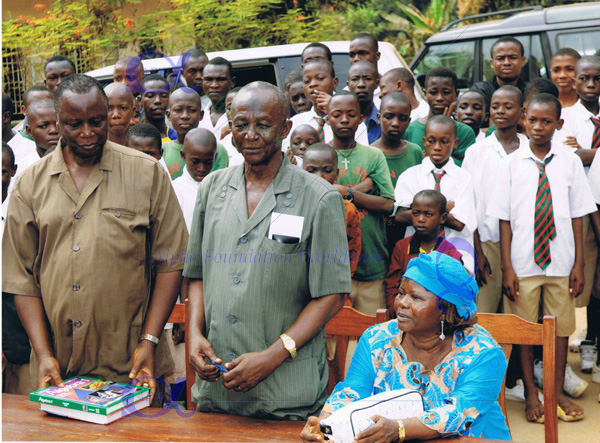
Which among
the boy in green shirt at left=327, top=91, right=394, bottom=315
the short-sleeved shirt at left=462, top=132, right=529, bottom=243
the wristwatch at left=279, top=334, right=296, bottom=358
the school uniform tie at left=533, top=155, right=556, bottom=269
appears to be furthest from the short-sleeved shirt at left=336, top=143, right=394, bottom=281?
the wristwatch at left=279, top=334, right=296, bottom=358

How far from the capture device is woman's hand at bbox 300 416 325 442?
7.84ft

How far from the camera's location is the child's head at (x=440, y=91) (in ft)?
18.9

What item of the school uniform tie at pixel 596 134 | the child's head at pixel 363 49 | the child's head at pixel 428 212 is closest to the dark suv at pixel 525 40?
the child's head at pixel 363 49

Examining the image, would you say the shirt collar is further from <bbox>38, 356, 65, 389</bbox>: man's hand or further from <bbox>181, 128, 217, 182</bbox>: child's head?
<bbox>181, 128, 217, 182</bbox>: child's head

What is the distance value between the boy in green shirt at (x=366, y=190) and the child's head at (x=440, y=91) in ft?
3.89

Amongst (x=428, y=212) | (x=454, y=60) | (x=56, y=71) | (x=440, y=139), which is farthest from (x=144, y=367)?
(x=454, y=60)

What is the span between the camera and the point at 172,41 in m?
10.3

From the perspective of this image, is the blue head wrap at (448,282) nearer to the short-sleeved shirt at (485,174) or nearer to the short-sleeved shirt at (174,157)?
the short-sleeved shirt at (485,174)

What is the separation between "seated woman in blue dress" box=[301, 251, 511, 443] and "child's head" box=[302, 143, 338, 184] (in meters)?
1.55

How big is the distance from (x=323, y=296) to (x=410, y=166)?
2.61 meters

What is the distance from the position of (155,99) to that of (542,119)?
3.02m

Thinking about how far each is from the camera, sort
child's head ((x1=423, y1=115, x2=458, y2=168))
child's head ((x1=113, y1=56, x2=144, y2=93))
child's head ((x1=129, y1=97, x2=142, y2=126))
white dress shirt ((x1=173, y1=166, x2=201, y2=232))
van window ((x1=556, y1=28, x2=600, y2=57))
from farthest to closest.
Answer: van window ((x1=556, y1=28, x2=600, y2=57)) → child's head ((x1=113, y1=56, x2=144, y2=93)) → child's head ((x1=129, y1=97, x2=142, y2=126)) → child's head ((x1=423, y1=115, x2=458, y2=168)) → white dress shirt ((x1=173, y1=166, x2=201, y2=232))

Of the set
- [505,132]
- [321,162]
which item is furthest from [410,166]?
[321,162]

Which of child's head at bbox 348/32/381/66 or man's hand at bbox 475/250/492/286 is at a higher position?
child's head at bbox 348/32/381/66
